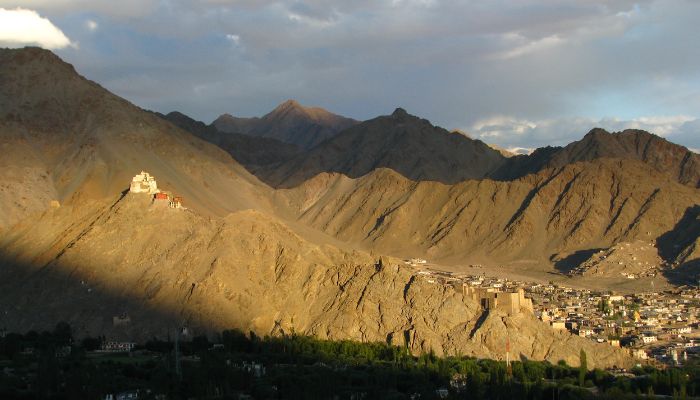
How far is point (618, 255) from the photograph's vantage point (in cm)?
17788

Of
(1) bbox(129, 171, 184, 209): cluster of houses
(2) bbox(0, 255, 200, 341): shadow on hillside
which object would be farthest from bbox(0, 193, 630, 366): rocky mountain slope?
(1) bbox(129, 171, 184, 209): cluster of houses

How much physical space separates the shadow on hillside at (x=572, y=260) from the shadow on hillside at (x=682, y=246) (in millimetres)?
9984

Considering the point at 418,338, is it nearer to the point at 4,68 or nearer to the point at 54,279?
the point at 54,279

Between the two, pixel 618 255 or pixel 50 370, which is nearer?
pixel 50 370

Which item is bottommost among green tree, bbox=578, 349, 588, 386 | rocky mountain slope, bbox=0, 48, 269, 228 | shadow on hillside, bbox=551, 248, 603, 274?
green tree, bbox=578, 349, 588, 386

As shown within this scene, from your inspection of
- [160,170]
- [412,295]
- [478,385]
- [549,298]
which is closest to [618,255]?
[549,298]

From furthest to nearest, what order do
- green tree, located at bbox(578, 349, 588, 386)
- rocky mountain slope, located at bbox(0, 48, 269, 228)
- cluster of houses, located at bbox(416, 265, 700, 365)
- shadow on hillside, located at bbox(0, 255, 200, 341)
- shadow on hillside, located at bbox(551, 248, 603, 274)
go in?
shadow on hillside, located at bbox(551, 248, 603, 274) → rocky mountain slope, located at bbox(0, 48, 269, 228) → shadow on hillside, located at bbox(0, 255, 200, 341) → cluster of houses, located at bbox(416, 265, 700, 365) → green tree, located at bbox(578, 349, 588, 386)

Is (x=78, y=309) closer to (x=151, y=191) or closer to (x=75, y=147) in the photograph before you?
(x=151, y=191)

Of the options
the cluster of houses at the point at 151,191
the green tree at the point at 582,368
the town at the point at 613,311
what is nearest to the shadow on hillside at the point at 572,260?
the town at the point at 613,311

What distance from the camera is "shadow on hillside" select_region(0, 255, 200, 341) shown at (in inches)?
4035

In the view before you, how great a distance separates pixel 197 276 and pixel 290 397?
3198cm

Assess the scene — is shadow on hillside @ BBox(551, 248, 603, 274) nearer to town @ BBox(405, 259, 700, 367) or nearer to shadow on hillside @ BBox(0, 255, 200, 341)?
town @ BBox(405, 259, 700, 367)

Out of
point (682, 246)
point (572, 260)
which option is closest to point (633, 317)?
point (682, 246)

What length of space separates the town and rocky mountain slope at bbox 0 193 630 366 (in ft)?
11.4
